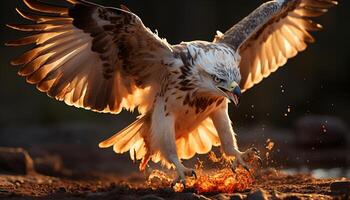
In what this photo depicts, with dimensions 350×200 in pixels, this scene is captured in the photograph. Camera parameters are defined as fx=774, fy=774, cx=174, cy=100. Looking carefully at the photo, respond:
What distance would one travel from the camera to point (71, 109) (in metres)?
17.6

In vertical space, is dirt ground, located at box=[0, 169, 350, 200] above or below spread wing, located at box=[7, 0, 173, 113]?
below

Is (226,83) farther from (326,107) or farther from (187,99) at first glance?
(326,107)

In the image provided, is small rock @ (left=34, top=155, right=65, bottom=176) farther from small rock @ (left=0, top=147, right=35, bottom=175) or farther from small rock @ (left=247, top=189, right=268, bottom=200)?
small rock @ (left=247, top=189, right=268, bottom=200)

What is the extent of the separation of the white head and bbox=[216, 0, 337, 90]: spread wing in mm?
1083

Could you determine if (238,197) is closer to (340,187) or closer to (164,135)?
(340,187)

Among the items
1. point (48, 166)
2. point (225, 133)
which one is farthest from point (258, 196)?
point (48, 166)

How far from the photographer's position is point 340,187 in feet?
23.3

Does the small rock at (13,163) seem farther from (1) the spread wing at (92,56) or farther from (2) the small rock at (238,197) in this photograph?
(2) the small rock at (238,197)

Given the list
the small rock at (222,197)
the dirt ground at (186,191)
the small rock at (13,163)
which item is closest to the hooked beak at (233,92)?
the dirt ground at (186,191)

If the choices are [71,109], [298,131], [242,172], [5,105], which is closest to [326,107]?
[298,131]

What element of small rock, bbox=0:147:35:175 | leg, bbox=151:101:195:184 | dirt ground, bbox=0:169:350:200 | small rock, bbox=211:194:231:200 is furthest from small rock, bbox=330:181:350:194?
small rock, bbox=0:147:35:175

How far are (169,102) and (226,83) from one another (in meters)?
0.68

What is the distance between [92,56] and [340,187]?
2898 millimetres

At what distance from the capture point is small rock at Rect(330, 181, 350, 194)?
692 centimetres
